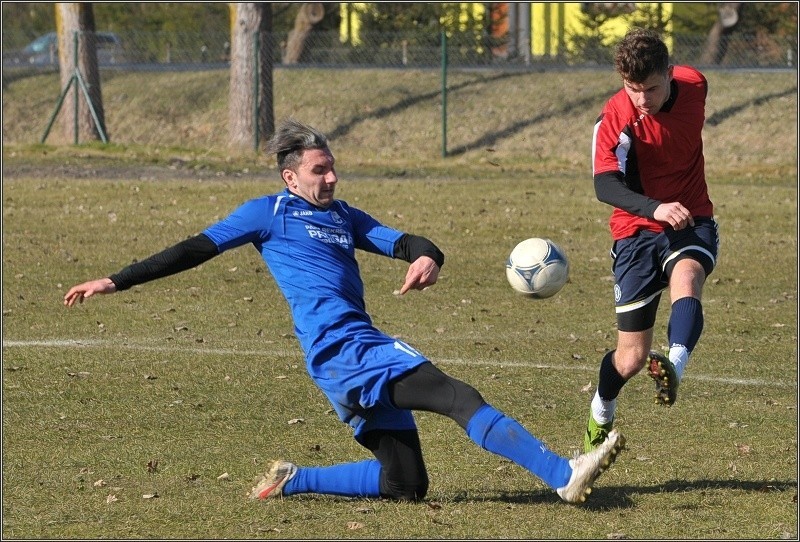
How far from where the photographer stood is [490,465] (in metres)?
6.67

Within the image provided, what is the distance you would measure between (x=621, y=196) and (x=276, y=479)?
2.26 m

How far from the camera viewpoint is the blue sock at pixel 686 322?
6191 millimetres

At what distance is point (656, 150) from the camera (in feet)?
21.7

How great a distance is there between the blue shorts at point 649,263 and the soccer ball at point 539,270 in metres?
0.33

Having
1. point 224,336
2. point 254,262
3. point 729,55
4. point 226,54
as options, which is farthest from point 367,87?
point 224,336

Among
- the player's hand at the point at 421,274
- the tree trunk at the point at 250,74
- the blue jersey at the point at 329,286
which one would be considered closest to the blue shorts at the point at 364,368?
the blue jersey at the point at 329,286

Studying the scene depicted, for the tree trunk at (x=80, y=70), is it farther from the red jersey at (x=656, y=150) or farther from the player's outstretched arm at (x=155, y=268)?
the player's outstretched arm at (x=155, y=268)

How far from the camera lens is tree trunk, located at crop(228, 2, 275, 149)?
21.8 metres

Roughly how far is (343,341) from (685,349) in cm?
179

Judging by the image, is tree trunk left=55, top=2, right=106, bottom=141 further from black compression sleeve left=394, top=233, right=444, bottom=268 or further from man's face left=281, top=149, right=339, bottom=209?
black compression sleeve left=394, top=233, right=444, bottom=268

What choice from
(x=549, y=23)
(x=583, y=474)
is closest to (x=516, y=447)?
(x=583, y=474)

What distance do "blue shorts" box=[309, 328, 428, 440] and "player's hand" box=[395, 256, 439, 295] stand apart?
0.28 metres

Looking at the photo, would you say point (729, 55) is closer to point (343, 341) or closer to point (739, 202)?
point (739, 202)

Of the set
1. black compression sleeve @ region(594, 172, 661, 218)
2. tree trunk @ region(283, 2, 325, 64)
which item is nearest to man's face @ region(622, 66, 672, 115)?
black compression sleeve @ region(594, 172, 661, 218)
